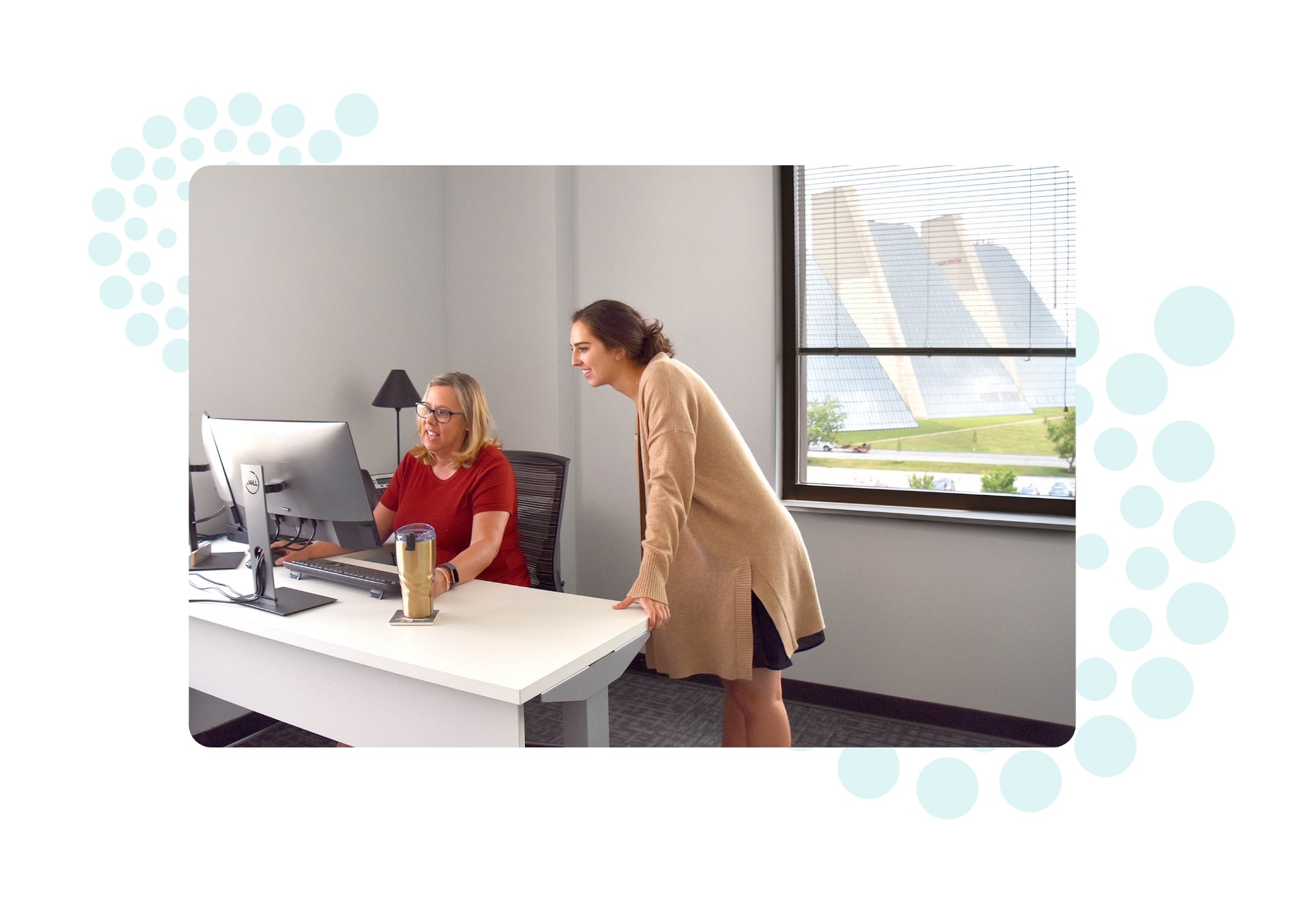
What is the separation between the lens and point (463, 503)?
6.31 feet

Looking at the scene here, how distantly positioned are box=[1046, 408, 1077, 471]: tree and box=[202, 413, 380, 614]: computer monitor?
195 centimetres

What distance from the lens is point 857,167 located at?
2.48 meters

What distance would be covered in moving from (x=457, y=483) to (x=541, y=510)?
44 cm

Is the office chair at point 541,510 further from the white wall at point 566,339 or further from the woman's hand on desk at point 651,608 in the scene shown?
the woman's hand on desk at point 651,608

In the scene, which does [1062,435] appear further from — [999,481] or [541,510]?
[541,510]

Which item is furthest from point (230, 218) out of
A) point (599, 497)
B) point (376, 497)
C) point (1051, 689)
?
point (1051, 689)

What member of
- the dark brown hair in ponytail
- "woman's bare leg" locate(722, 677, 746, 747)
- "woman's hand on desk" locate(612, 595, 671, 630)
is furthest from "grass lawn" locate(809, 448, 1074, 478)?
"woman's hand on desk" locate(612, 595, 671, 630)

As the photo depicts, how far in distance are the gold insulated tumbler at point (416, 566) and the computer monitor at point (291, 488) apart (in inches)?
8.8

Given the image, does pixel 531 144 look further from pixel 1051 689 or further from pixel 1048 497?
pixel 1051 689

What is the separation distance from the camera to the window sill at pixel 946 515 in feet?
7.32

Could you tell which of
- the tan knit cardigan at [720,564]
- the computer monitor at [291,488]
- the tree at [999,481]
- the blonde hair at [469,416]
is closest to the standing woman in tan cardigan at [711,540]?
the tan knit cardigan at [720,564]

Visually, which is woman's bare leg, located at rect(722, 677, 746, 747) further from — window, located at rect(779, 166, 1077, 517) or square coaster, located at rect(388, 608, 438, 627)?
window, located at rect(779, 166, 1077, 517)

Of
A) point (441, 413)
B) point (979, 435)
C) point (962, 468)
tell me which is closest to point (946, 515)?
point (962, 468)

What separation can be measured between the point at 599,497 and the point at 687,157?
1.78 m
